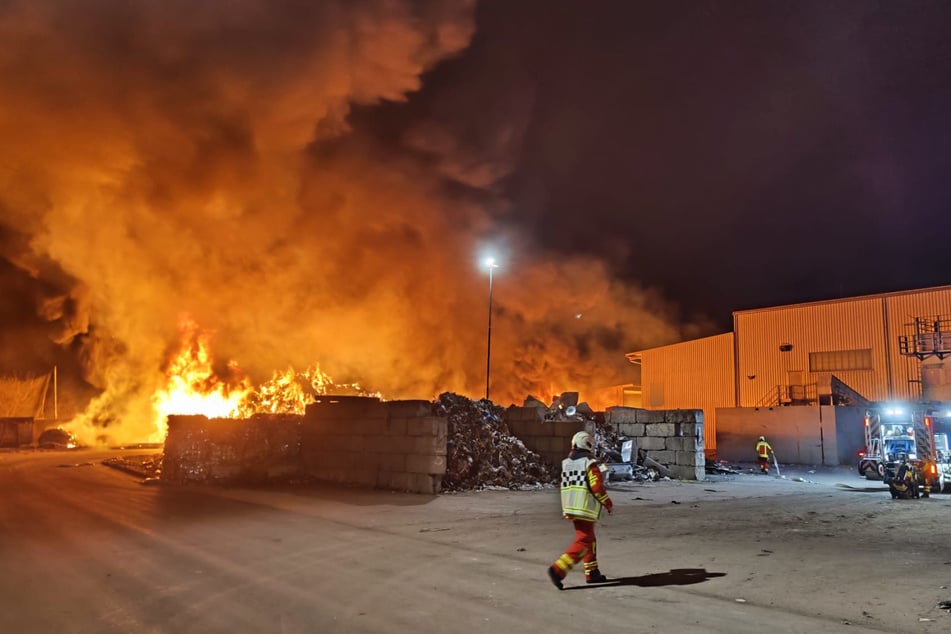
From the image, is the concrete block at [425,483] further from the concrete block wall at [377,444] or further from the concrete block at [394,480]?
the concrete block at [394,480]

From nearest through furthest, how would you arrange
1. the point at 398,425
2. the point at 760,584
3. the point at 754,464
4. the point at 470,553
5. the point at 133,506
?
the point at 760,584, the point at 470,553, the point at 133,506, the point at 398,425, the point at 754,464

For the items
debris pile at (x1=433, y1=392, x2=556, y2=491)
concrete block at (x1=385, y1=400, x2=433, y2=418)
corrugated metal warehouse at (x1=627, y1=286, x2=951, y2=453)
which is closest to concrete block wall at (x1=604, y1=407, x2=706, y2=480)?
debris pile at (x1=433, y1=392, x2=556, y2=491)

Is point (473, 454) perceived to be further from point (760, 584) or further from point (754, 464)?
point (754, 464)

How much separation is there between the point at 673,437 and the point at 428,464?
9570 millimetres

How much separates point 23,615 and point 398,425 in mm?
10442

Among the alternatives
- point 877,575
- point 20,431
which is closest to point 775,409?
point 877,575

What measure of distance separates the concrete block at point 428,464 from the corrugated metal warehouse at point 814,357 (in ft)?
73.1

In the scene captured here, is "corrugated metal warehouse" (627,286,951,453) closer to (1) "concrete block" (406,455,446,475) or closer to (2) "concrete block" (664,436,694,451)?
(2) "concrete block" (664,436,694,451)

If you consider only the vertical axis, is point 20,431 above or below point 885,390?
below

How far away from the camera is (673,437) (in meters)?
21.1

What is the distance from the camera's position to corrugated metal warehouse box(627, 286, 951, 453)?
31.0 m

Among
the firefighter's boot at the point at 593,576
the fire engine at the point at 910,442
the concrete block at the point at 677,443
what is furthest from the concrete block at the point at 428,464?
the fire engine at the point at 910,442

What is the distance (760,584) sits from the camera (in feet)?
21.5

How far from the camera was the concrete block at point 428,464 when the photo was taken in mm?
14969
